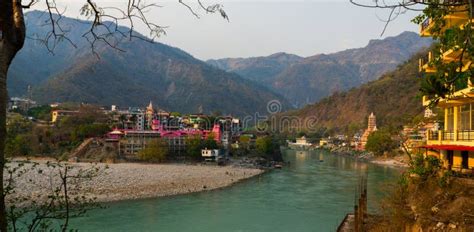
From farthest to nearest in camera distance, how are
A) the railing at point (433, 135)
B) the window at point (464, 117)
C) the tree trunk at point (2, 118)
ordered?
1. the railing at point (433, 135)
2. the window at point (464, 117)
3. the tree trunk at point (2, 118)

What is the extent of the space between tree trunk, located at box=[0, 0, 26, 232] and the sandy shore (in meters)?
20.4

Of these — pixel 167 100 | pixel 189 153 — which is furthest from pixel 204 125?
pixel 167 100

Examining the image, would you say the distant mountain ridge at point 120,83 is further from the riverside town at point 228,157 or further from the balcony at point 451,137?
the balcony at point 451,137

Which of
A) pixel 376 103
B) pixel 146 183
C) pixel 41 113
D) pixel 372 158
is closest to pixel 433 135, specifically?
pixel 146 183

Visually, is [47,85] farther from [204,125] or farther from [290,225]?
[290,225]

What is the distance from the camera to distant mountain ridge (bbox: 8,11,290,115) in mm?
110438

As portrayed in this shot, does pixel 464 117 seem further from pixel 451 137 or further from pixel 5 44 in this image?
pixel 5 44

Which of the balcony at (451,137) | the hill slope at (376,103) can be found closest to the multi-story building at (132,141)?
the balcony at (451,137)

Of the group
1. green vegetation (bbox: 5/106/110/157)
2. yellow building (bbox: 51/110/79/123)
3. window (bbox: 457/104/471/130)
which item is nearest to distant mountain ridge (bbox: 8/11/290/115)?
yellow building (bbox: 51/110/79/123)

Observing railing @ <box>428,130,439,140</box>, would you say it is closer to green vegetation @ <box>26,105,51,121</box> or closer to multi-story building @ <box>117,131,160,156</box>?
→ multi-story building @ <box>117,131,160,156</box>

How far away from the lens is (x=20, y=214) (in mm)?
3182

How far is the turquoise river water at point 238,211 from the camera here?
18.0 m

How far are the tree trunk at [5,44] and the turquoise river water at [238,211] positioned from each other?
12.3 m

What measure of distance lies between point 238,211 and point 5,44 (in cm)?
1990
